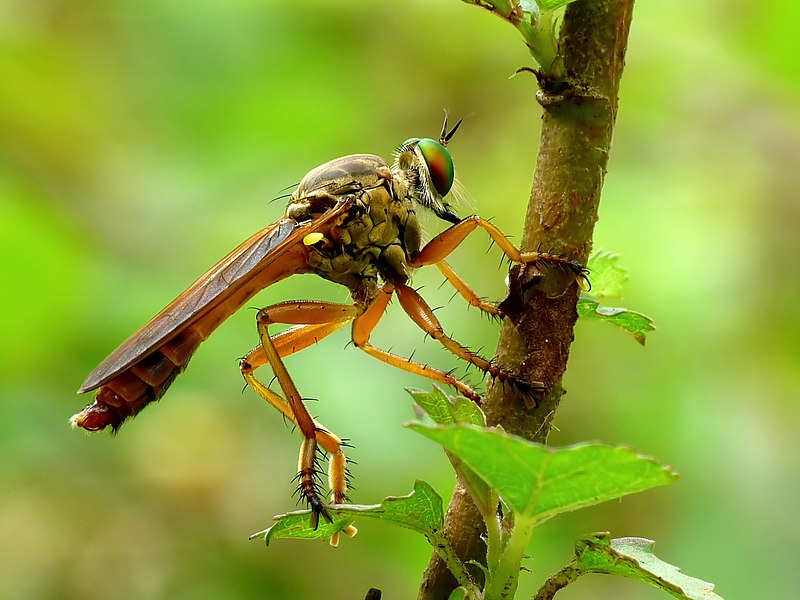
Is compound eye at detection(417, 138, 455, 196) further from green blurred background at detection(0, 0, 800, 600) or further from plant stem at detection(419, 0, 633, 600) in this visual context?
plant stem at detection(419, 0, 633, 600)

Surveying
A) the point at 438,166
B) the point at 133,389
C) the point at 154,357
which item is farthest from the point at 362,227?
the point at 133,389

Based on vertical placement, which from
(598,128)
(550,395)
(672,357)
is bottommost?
→ (550,395)

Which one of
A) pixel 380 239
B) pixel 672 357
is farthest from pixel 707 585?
pixel 672 357

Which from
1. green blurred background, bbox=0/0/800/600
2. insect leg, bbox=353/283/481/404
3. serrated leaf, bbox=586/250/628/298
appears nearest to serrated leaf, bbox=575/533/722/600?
serrated leaf, bbox=586/250/628/298

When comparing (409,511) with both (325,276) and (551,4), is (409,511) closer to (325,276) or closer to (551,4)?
(551,4)

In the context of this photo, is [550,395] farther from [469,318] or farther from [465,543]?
[469,318]
